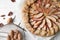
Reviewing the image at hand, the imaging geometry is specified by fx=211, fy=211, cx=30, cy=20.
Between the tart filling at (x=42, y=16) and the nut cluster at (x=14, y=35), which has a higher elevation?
the tart filling at (x=42, y=16)

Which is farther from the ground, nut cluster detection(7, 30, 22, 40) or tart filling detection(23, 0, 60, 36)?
tart filling detection(23, 0, 60, 36)

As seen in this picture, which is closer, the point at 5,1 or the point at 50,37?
the point at 50,37

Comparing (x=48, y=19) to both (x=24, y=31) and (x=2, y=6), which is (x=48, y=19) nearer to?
(x=24, y=31)

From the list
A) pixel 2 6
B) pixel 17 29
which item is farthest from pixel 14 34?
pixel 2 6

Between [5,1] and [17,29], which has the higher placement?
[5,1]

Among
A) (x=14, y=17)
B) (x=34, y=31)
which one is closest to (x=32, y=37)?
(x=34, y=31)

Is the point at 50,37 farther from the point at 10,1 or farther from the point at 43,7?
the point at 10,1
